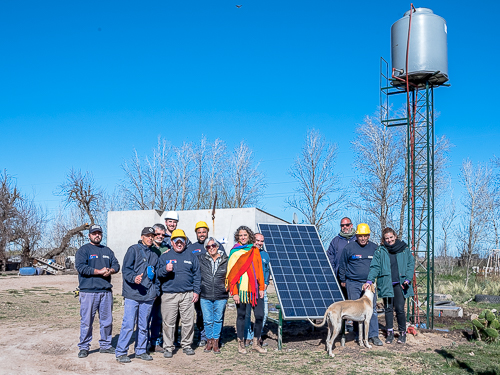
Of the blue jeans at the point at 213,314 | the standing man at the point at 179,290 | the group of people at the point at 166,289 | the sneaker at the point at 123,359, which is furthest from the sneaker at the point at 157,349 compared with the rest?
the sneaker at the point at 123,359

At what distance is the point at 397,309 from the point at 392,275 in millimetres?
576

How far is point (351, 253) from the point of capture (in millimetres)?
8344

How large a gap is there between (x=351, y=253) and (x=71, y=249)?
41219 mm

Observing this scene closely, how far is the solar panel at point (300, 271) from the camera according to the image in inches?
312

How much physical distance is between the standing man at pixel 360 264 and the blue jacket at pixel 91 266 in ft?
13.1

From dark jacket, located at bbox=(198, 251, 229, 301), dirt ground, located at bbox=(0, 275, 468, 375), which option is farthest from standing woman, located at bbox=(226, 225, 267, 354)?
dirt ground, located at bbox=(0, 275, 468, 375)

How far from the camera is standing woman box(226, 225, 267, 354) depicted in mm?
7605

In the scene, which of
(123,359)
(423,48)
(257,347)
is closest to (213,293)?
(257,347)

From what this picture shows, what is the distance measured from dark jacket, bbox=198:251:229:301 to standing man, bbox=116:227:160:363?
800 mm

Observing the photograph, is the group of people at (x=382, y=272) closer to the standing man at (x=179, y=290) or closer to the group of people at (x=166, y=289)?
the group of people at (x=166, y=289)

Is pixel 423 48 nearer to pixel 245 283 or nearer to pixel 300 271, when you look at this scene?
pixel 300 271

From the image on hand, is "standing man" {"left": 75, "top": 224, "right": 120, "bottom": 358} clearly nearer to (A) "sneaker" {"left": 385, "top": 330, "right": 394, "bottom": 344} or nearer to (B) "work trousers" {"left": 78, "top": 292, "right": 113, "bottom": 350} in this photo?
(B) "work trousers" {"left": 78, "top": 292, "right": 113, "bottom": 350}

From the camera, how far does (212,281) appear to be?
769 centimetres

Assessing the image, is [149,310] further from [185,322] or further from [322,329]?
[322,329]
